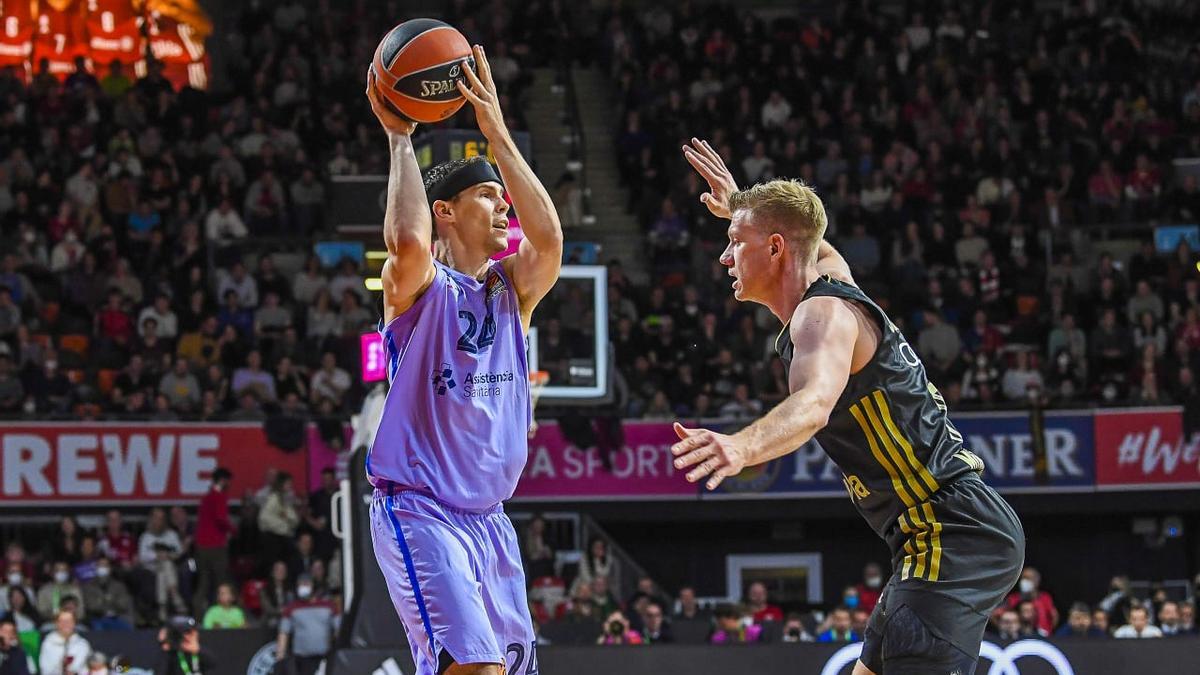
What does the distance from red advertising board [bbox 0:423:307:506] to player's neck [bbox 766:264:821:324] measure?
15.1 m

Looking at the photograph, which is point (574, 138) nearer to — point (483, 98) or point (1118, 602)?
point (1118, 602)

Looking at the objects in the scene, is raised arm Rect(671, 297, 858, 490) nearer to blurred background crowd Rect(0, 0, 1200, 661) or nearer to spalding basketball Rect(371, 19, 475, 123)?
spalding basketball Rect(371, 19, 475, 123)

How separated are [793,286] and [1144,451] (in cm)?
1648

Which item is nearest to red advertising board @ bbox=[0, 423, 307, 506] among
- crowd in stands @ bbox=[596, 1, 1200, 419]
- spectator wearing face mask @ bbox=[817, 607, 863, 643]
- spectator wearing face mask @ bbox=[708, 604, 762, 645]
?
crowd in stands @ bbox=[596, 1, 1200, 419]

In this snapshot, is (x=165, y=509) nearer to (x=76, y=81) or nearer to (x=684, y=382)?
(x=684, y=382)

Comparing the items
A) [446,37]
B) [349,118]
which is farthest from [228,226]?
[446,37]

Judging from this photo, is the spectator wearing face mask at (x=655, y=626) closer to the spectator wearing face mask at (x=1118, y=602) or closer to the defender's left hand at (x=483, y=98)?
the spectator wearing face mask at (x=1118, y=602)

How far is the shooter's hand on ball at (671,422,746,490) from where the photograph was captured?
439 centimetres

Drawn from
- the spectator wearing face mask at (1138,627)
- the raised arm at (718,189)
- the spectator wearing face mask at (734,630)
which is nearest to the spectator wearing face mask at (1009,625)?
the spectator wearing face mask at (1138,627)

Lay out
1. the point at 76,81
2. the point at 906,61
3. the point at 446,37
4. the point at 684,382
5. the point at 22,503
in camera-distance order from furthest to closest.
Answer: the point at 906,61
the point at 76,81
the point at 684,382
the point at 22,503
the point at 446,37

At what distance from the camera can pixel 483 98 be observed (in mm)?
6035

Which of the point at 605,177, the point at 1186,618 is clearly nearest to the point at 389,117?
the point at 1186,618

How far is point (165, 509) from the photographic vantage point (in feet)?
66.3

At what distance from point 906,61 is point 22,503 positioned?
14.8 meters
